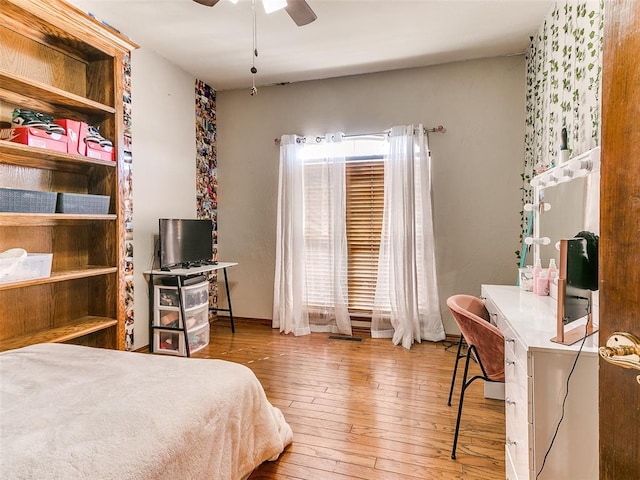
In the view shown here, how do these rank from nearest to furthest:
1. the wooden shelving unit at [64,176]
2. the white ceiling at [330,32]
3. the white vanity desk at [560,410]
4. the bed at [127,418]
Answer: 1. the bed at [127,418]
2. the white vanity desk at [560,410]
3. the wooden shelving unit at [64,176]
4. the white ceiling at [330,32]

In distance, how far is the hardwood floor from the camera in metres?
1.77

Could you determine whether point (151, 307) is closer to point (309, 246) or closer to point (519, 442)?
point (309, 246)

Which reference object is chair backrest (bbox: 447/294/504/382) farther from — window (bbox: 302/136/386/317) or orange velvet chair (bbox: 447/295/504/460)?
window (bbox: 302/136/386/317)

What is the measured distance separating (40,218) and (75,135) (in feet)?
1.97

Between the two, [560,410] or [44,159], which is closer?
[560,410]

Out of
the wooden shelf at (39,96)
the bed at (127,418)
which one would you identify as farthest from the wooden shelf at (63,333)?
the wooden shelf at (39,96)

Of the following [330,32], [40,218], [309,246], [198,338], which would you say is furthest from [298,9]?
[198,338]

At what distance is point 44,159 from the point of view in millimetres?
2318

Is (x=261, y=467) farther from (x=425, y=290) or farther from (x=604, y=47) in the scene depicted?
(x=425, y=290)

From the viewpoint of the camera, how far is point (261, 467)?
5.83 ft

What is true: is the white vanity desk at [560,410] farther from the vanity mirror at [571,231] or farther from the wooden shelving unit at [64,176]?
the wooden shelving unit at [64,176]

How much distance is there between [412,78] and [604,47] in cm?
337

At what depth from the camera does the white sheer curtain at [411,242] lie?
361 centimetres

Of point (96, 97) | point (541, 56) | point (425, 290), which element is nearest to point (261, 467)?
point (425, 290)
